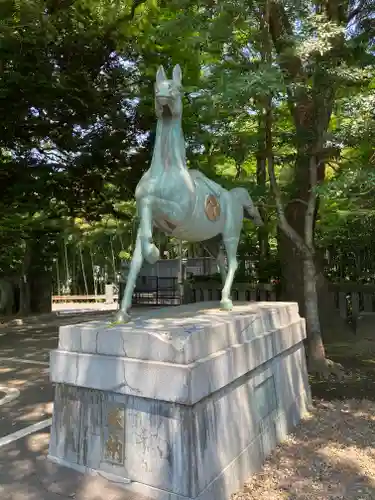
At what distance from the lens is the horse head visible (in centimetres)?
405

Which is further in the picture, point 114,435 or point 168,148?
point 168,148

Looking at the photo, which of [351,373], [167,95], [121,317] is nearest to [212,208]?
[167,95]

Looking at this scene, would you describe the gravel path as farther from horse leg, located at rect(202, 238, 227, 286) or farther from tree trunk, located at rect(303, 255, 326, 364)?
horse leg, located at rect(202, 238, 227, 286)

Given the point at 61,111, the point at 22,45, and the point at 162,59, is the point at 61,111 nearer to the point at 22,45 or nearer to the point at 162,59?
the point at 22,45

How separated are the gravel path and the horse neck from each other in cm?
284

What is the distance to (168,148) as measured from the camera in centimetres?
423

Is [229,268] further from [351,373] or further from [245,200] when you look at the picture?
[351,373]

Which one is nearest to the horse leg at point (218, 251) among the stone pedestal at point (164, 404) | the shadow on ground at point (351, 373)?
A: the stone pedestal at point (164, 404)

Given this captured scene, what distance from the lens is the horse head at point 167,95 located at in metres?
4.05

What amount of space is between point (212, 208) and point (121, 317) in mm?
1597

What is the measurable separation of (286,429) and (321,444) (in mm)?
435

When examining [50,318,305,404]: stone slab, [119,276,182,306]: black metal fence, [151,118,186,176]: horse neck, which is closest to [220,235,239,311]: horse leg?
[50,318,305,404]: stone slab

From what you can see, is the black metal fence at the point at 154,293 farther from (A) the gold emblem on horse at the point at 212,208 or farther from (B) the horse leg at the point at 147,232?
(B) the horse leg at the point at 147,232

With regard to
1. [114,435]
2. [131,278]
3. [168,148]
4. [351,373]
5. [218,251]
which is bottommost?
[351,373]
